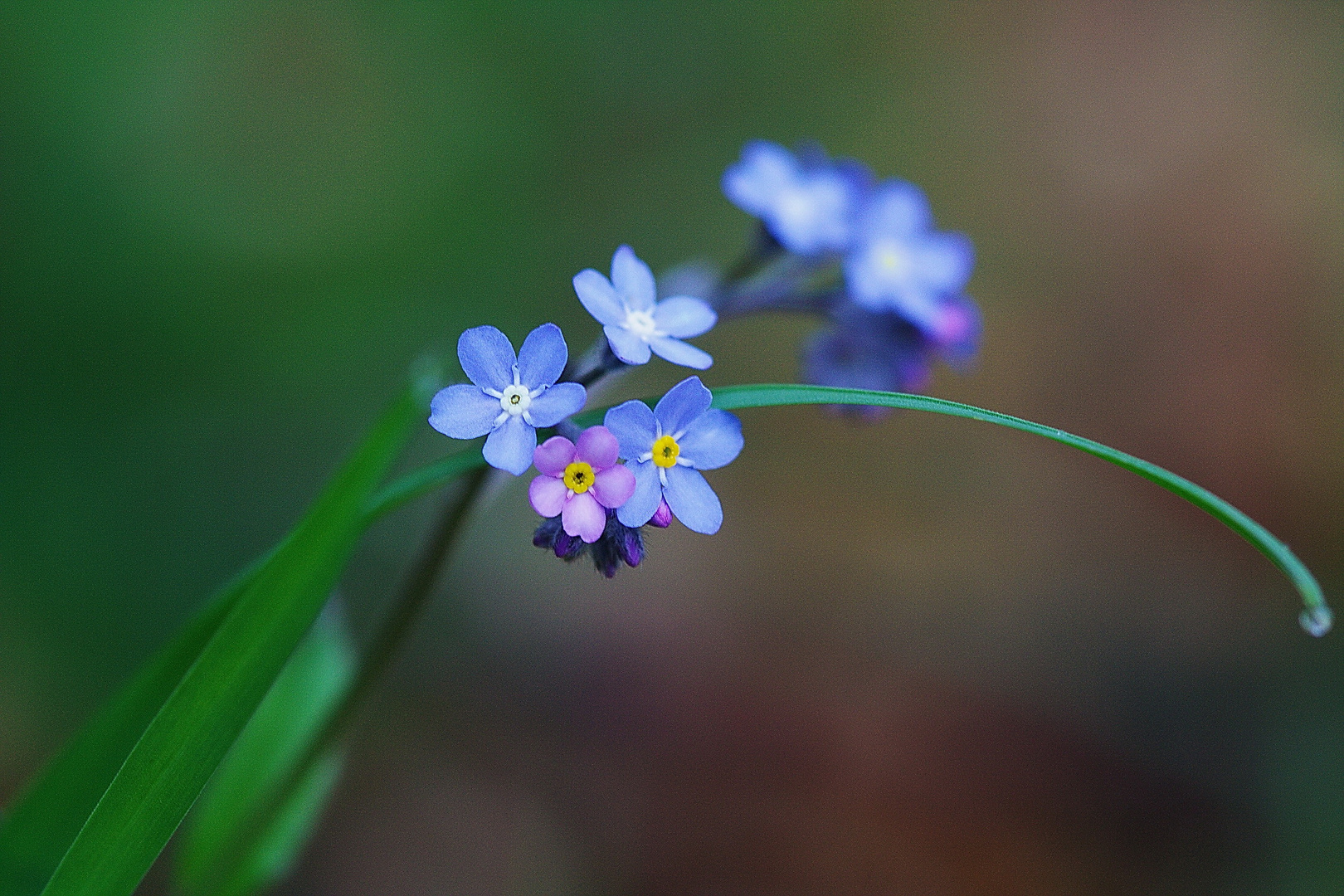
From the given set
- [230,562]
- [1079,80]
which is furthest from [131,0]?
[1079,80]

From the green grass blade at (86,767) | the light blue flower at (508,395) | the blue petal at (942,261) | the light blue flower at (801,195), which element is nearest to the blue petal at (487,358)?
the light blue flower at (508,395)

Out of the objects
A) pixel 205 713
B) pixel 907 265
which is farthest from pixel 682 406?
pixel 907 265

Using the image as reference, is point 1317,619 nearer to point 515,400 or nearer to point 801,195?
point 515,400

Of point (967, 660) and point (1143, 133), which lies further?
point (1143, 133)

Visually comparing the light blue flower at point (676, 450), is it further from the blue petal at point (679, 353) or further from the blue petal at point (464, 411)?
the blue petal at point (464, 411)

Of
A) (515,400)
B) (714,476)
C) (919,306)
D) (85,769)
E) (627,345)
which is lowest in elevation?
(85,769)

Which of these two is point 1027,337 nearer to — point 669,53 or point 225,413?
point 669,53
